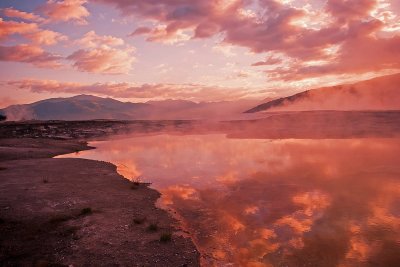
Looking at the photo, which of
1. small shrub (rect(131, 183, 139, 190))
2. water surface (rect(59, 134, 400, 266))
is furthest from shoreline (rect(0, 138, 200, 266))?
water surface (rect(59, 134, 400, 266))

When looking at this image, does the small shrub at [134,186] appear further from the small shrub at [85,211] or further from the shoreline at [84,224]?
the small shrub at [85,211]

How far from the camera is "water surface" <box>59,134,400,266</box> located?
471 inches

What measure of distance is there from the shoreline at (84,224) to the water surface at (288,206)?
1337 millimetres

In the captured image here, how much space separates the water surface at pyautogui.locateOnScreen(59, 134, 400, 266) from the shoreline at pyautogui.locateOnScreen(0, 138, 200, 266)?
1.34 metres

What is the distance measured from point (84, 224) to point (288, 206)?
33.4 feet

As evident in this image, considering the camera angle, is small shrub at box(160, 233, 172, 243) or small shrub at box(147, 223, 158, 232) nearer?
small shrub at box(160, 233, 172, 243)

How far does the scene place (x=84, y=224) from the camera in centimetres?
1473

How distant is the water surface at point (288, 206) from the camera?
12.0m

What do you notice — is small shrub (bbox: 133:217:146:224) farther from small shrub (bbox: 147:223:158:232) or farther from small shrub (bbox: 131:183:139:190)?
small shrub (bbox: 131:183:139:190)

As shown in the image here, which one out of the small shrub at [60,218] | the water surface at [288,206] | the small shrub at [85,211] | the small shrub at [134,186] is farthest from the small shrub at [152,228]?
the small shrub at [134,186]

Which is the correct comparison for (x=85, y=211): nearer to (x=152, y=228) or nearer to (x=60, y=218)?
(x=60, y=218)

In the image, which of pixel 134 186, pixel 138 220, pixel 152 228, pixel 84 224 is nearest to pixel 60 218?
pixel 84 224

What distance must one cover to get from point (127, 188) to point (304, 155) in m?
19.5

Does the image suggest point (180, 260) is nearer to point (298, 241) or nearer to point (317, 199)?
point (298, 241)
